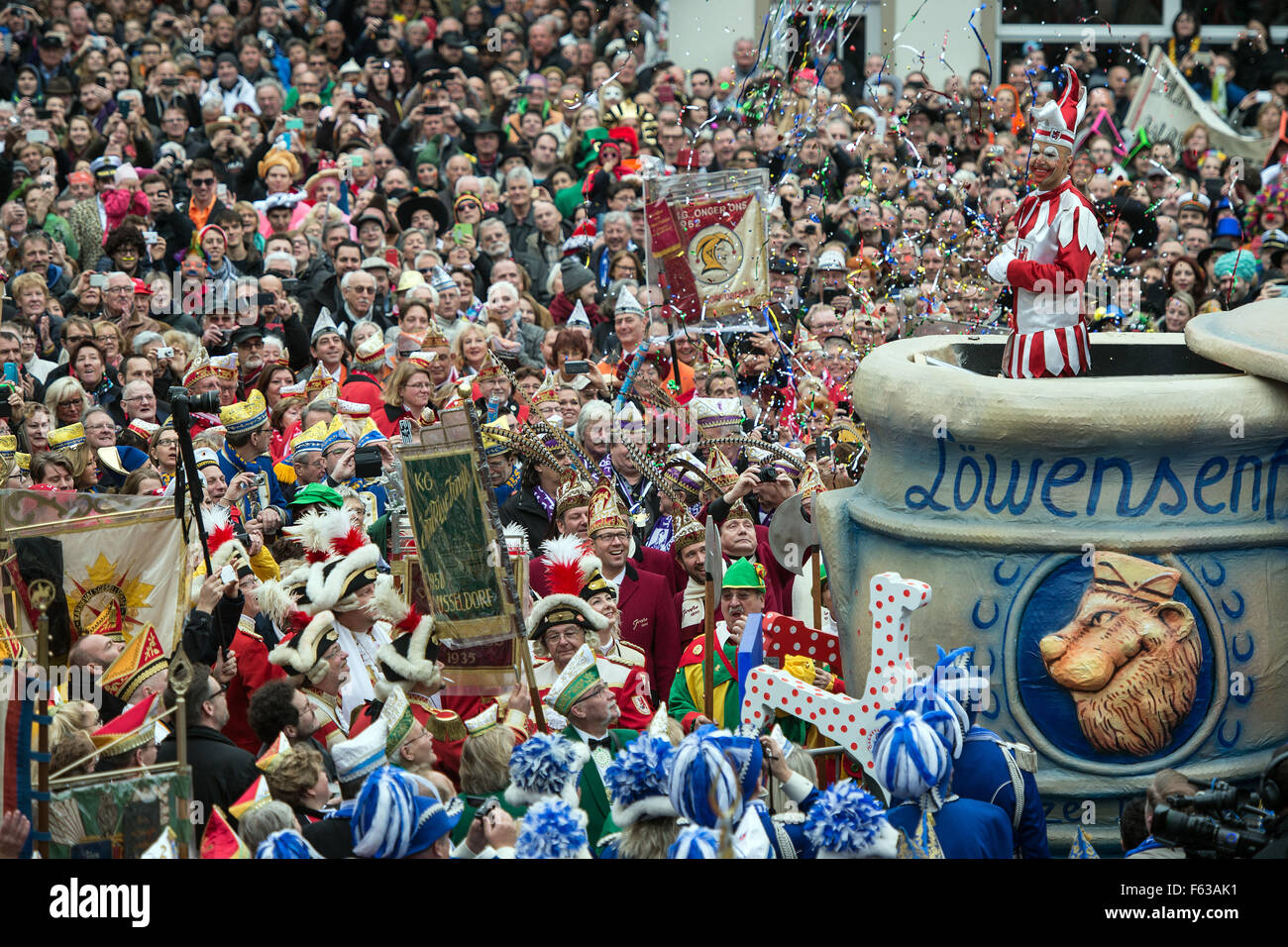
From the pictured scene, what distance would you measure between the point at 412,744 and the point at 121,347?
237 inches

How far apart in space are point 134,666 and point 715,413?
3751mm

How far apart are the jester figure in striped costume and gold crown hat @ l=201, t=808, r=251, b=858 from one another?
361cm

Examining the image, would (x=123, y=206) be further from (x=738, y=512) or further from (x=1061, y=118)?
(x=1061, y=118)

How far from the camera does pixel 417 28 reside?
58.2ft

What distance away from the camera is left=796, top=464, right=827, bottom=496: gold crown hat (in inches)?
321

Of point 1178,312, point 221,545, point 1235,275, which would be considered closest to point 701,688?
point 221,545

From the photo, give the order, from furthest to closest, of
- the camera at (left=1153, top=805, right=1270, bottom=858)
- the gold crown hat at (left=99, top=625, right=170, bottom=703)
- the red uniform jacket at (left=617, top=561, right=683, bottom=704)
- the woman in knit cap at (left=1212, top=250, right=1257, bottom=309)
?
the woman in knit cap at (left=1212, top=250, right=1257, bottom=309)
the red uniform jacket at (left=617, top=561, right=683, bottom=704)
the gold crown hat at (left=99, top=625, right=170, bottom=703)
the camera at (left=1153, top=805, right=1270, bottom=858)

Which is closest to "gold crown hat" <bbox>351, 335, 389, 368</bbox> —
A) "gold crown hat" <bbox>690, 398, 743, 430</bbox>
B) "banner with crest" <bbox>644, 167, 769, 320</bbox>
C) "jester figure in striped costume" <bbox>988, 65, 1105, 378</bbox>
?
"banner with crest" <bbox>644, 167, 769, 320</bbox>

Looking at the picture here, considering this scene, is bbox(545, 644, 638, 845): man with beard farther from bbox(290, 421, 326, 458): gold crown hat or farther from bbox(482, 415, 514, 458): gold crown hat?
bbox(290, 421, 326, 458): gold crown hat

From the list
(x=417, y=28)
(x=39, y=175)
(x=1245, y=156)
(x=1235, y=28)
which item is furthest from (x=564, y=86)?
(x=1235, y=28)

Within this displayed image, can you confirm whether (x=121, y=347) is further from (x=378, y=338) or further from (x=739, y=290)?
(x=739, y=290)

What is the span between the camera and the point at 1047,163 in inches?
272

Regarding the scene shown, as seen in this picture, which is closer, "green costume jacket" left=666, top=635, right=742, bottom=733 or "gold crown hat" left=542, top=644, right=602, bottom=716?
"gold crown hat" left=542, top=644, right=602, bottom=716

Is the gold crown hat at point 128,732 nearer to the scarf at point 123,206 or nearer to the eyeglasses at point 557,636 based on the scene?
the eyeglasses at point 557,636
